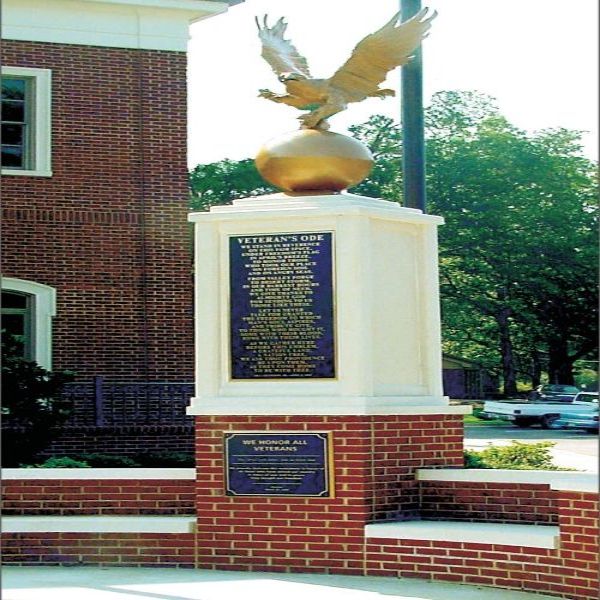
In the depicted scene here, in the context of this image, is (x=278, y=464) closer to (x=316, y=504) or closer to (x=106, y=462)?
(x=316, y=504)

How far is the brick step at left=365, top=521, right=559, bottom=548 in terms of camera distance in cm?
888

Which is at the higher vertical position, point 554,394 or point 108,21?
point 108,21

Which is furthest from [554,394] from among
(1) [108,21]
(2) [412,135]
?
(2) [412,135]

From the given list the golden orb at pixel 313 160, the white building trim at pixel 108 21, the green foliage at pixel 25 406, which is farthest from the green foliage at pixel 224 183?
the golden orb at pixel 313 160

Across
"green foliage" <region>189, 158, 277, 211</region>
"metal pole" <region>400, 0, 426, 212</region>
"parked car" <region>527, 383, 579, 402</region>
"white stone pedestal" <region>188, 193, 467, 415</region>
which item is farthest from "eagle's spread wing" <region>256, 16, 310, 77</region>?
"green foliage" <region>189, 158, 277, 211</region>

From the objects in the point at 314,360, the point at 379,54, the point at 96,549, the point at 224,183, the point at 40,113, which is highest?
the point at 224,183

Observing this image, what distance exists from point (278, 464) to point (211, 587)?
3.93 feet

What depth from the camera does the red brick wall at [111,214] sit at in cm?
2038

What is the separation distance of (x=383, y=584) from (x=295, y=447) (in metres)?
1.28

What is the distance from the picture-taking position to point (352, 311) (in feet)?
32.3

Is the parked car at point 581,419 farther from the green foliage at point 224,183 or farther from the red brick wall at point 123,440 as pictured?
the red brick wall at point 123,440

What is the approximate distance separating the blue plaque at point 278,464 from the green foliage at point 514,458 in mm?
4634

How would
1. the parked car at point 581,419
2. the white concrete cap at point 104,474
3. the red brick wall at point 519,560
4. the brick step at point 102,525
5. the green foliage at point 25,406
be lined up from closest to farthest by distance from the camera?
the red brick wall at point 519,560, the brick step at point 102,525, the white concrete cap at point 104,474, the green foliage at point 25,406, the parked car at point 581,419

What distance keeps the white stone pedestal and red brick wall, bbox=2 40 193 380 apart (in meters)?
10.5
